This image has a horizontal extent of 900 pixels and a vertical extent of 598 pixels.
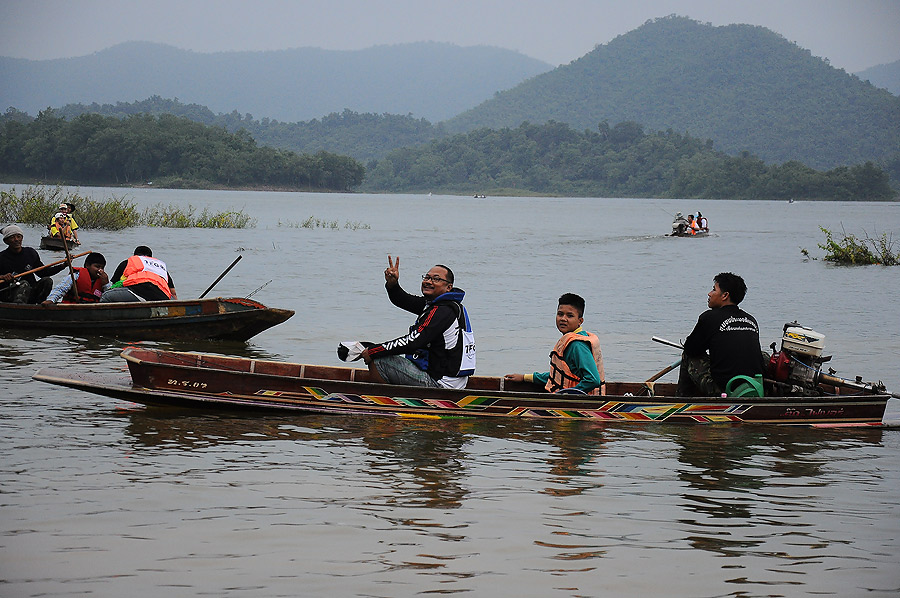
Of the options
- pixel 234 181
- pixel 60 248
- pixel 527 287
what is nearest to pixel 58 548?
pixel 60 248

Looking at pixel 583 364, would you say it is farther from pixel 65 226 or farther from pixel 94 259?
pixel 65 226

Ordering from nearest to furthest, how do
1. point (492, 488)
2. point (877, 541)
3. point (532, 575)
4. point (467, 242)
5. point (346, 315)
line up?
point (532, 575), point (877, 541), point (492, 488), point (346, 315), point (467, 242)

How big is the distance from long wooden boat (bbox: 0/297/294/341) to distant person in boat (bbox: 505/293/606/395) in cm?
666

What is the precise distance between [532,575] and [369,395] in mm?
4053

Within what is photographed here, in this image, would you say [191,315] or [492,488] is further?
[191,315]

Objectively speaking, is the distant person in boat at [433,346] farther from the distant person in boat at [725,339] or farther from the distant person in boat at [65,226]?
the distant person in boat at [65,226]

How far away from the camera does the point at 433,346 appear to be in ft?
31.5

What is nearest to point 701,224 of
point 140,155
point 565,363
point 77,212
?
point 77,212

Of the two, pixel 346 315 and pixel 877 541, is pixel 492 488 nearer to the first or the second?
pixel 877 541

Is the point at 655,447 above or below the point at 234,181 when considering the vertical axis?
below

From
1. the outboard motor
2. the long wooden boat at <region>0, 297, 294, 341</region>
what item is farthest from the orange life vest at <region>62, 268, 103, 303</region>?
the outboard motor

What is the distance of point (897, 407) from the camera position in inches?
460

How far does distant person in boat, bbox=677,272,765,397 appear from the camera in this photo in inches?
369

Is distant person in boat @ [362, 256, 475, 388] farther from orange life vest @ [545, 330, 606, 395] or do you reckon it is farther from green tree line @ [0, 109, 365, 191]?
green tree line @ [0, 109, 365, 191]
